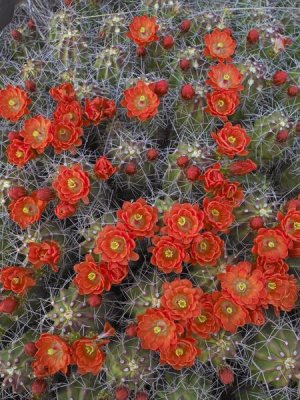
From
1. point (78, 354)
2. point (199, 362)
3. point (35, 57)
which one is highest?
point (35, 57)

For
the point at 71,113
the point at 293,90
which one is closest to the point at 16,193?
the point at 71,113

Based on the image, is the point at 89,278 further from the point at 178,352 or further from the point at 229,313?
the point at 229,313

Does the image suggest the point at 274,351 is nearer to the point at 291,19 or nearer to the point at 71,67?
the point at 71,67

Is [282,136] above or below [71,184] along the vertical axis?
below

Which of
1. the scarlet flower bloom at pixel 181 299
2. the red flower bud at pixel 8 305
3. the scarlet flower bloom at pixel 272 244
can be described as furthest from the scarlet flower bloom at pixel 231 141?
the red flower bud at pixel 8 305

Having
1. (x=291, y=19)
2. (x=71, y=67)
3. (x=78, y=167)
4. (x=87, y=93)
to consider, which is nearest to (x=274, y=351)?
(x=78, y=167)

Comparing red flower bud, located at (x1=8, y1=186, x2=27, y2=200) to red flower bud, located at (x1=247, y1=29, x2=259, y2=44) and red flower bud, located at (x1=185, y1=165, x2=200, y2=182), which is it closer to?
red flower bud, located at (x1=185, y1=165, x2=200, y2=182)
